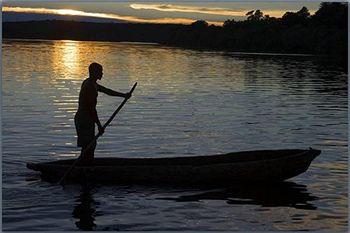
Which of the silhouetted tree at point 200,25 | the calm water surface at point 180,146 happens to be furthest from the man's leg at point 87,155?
the silhouetted tree at point 200,25

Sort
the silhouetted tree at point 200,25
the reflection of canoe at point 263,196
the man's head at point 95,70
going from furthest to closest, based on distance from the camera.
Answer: the silhouetted tree at point 200,25, the man's head at point 95,70, the reflection of canoe at point 263,196

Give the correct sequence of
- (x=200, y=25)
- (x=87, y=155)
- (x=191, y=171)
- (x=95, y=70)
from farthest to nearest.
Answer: (x=200, y=25) < (x=87, y=155) < (x=191, y=171) < (x=95, y=70)

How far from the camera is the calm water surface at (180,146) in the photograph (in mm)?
12211

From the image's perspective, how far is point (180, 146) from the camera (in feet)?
66.4

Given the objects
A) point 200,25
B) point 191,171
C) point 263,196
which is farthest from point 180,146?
point 200,25

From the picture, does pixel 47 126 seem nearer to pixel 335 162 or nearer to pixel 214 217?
pixel 335 162

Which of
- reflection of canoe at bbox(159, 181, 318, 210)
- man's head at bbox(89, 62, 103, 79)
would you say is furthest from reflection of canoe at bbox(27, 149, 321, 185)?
man's head at bbox(89, 62, 103, 79)

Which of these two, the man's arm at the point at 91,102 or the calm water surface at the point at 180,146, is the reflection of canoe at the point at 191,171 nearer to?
the calm water surface at the point at 180,146

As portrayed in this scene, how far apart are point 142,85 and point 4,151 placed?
2610 centimetres

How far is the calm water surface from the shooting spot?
12.2m

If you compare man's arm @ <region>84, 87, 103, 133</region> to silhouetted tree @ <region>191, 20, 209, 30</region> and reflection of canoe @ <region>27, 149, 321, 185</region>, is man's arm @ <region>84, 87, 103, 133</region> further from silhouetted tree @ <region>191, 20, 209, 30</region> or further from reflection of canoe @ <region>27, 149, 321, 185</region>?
silhouetted tree @ <region>191, 20, 209, 30</region>

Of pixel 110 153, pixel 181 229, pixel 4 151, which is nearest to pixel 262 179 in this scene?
pixel 181 229

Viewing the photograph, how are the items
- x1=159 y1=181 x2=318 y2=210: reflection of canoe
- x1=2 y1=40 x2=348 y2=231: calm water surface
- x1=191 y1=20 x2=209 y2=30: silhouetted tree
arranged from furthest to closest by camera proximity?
x1=191 y1=20 x2=209 y2=30: silhouetted tree
x1=159 y1=181 x2=318 y2=210: reflection of canoe
x1=2 y1=40 x2=348 y2=231: calm water surface

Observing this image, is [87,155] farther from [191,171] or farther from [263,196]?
[263,196]
